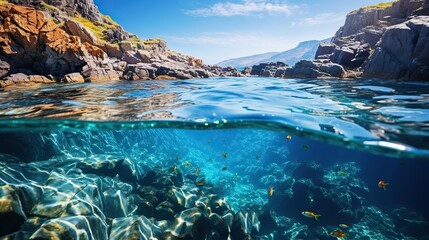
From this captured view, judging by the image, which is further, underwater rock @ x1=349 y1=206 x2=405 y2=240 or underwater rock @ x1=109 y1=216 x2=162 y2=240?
underwater rock @ x1=349 y1=206 x2=405 y2=240

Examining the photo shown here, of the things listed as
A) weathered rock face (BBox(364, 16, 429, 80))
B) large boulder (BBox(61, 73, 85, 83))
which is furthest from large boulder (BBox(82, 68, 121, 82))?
weathered rock face (BBox(364, 16, 429, 80))

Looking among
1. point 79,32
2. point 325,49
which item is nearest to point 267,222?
point 325,49

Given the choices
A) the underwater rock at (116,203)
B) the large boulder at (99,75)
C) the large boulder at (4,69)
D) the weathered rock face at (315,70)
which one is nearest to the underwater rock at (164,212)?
the underwater rock at (116,203)

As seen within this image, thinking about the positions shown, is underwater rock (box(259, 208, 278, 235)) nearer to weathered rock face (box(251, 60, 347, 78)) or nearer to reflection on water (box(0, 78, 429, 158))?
reflection on water (box(0, 78, 429, 158))

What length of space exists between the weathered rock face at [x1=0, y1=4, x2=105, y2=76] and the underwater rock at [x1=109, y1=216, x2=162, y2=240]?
18715 mm

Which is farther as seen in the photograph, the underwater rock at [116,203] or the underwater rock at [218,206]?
the underwater rock at [218,206]

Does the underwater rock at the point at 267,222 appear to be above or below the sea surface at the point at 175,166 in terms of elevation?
below

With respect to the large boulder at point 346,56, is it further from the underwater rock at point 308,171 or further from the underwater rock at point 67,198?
the underwater rock at point 67,198

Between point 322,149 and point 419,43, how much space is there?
17962 mm

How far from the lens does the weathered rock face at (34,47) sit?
68.0 ft

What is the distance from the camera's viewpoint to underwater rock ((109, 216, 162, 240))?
675 cm

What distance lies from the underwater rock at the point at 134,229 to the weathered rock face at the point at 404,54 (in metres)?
16.9

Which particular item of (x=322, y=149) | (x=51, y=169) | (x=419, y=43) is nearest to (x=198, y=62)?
(x=322, y=149)

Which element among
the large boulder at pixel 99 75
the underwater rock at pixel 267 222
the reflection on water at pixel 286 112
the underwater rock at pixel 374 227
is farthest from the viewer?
the large boulder at pixel 99 75
